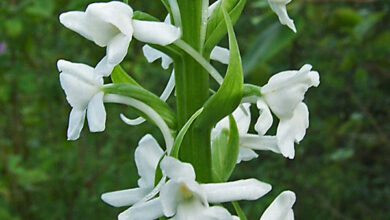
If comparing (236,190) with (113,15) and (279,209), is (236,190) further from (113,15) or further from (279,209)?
(113,15)

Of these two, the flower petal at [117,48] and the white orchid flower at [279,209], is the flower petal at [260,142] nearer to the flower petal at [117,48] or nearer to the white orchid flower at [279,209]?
the white orchid flower at [279,209]

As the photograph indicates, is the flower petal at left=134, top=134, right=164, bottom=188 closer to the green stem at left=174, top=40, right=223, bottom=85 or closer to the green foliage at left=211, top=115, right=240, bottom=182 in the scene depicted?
the green foliage at left=211, top=115, right=240, bottom=182

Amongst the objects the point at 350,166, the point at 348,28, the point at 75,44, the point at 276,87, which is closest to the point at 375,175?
the point at 350,166

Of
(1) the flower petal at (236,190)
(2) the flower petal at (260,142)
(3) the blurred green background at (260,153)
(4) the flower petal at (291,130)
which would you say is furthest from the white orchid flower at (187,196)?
(3) the blurred green background at (260,153)

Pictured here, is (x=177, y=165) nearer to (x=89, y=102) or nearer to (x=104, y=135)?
(x=89, y=102)

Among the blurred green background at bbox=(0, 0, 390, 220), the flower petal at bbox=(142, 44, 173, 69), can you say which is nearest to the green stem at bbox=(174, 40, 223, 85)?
the flower petal at bbox=(142, 44, 173, 69)

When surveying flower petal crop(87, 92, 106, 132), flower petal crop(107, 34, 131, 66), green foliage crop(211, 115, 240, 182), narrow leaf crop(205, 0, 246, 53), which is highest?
flower petal crop(107, 34, 131, 66)

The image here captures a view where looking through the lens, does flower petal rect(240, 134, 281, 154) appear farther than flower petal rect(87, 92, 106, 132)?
Yes

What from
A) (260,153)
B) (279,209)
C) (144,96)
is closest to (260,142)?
(279,209)
